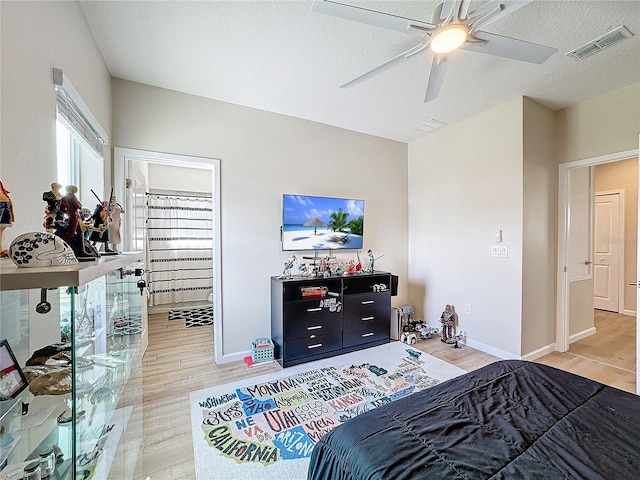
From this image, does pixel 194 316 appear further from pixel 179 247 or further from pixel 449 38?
pixel 449 38

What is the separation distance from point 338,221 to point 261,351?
5.81 ft

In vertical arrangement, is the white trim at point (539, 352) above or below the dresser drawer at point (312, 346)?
below

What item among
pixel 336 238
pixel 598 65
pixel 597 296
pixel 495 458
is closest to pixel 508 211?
pixel 598 65

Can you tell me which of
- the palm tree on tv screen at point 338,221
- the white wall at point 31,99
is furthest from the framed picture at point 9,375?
the palm tree on tv screen at point 338,221

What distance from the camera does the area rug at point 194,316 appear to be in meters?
4.35

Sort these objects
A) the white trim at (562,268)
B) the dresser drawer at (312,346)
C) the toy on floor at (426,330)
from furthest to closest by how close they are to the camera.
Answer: the toy on floor at (426,330)
the white trim at (562,268)
the dresser drawer at (312,346)

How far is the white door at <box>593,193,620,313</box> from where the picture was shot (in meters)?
4.87

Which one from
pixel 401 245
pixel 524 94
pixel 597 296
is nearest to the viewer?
pixel 524 94

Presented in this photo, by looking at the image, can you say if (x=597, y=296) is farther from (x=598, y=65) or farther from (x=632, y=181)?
(x=598, y=65)

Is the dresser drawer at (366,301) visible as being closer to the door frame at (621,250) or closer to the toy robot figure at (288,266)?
the toy robot figure at (288,266)

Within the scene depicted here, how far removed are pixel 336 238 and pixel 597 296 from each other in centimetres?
520

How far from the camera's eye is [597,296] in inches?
203

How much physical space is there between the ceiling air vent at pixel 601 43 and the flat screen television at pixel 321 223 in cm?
235

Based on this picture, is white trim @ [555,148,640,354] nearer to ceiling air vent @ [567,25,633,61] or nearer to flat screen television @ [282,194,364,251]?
ceiling air vent @ [567,25,633,61]
